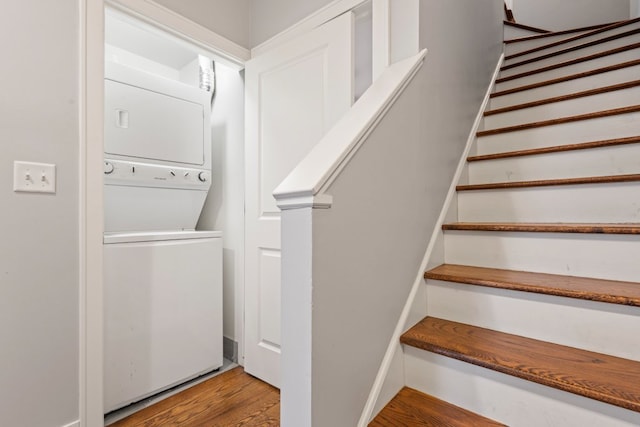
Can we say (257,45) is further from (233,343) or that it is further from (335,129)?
(233,343)

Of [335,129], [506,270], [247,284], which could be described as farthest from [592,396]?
[247,284]

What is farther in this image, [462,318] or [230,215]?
[230,215]

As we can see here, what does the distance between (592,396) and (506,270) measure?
0.59m

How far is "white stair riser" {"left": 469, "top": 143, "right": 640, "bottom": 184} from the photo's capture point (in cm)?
132

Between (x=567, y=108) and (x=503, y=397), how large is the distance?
1.75 meters

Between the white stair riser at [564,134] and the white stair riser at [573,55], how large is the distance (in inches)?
45.4

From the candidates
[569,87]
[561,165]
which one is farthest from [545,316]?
[569,87]

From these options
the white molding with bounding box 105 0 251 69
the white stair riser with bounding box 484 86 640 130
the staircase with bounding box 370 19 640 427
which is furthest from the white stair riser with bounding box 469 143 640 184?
the white molding with bounding box 105 0 251 69

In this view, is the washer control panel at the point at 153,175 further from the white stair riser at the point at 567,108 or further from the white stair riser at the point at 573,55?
the white stair riser at the point at 573,55

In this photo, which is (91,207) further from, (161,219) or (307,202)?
(307,202)

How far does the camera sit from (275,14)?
6.16 feet

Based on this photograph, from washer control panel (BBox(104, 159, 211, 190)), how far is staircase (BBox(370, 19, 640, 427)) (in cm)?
155

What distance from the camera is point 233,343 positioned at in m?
2.06

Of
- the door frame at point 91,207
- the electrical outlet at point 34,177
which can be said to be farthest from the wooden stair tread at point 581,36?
the electrical outlet at point 34,177
